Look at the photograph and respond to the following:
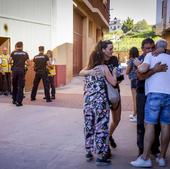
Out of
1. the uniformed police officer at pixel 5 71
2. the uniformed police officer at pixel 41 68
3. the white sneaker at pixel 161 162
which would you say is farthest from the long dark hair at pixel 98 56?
the uniformed police officer at pixel 5 71

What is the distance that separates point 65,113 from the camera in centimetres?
1014

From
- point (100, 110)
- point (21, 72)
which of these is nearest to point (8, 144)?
point (100, 110)


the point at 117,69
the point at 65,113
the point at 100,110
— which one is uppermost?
the point at 117,69

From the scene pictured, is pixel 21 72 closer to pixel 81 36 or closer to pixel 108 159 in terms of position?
pixel 108 159

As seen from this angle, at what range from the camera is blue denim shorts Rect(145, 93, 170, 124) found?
5.30 meters

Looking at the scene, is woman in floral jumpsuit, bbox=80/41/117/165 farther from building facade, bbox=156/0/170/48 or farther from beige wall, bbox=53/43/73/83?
building facade, bbox=156/0/170/48

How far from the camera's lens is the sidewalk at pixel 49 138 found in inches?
225

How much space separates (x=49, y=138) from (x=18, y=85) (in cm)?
459

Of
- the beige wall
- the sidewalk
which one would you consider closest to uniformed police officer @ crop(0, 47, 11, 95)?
the sidewalk

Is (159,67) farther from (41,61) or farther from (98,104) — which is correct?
(41,61)

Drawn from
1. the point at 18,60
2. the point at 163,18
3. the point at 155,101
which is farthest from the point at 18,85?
the point at 163,18

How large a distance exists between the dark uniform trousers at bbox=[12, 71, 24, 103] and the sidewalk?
0.31 meters

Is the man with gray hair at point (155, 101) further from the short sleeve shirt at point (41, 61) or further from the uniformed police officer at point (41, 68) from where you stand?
the short sleeve shirt at point (41, 61)

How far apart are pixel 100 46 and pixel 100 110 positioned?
35.8 inches
